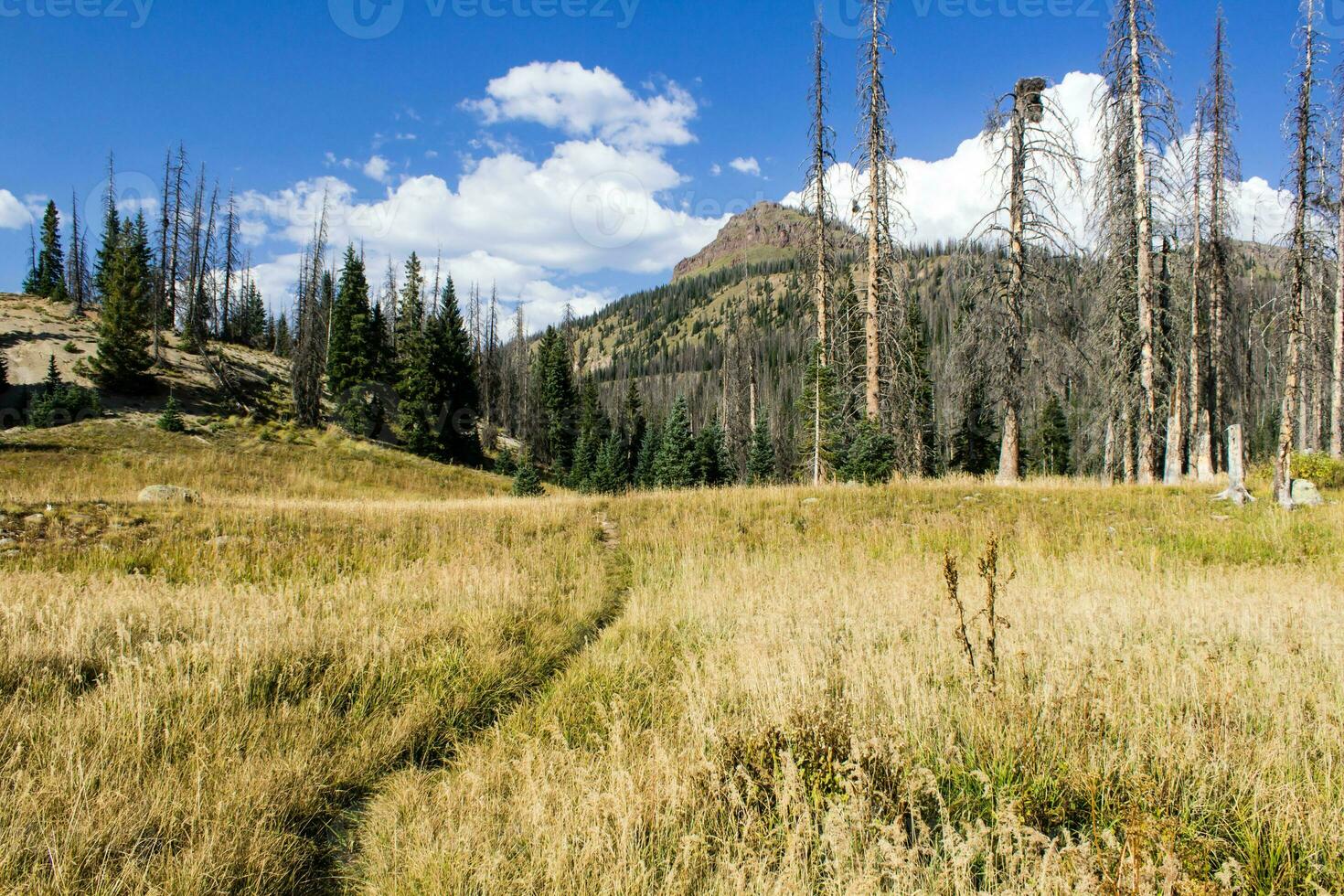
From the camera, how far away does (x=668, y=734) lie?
11.6 feet

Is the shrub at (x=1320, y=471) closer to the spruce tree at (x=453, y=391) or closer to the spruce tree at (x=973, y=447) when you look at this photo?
the spruce tree at (x=973, y=447)

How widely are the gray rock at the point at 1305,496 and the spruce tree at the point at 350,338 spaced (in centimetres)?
5098

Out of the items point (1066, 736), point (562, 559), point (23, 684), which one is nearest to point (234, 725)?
point (23, 684)

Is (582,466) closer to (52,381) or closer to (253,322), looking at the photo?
(52,381)

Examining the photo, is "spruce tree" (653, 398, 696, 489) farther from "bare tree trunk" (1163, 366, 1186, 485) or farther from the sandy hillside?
the sandy hillside

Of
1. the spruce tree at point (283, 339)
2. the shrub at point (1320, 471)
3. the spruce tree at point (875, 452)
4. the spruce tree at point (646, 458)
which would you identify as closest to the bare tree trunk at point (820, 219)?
the spruce tree at point (875, 452)

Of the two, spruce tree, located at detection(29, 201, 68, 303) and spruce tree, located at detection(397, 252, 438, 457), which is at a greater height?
spruce tree, located at detection(29, 201, 68, 303)

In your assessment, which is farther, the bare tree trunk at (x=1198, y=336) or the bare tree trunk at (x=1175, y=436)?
the bare tree trunk at (x=1198, y=336)

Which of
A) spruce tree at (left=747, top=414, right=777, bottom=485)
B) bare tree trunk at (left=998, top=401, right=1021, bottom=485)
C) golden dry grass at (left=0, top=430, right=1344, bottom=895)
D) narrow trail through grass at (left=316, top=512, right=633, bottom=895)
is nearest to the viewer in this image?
golden dry grass at (left=0, top=430, right=1344, bottom=895)

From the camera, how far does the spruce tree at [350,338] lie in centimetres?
4731

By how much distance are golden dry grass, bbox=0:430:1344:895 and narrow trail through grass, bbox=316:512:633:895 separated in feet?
0.06

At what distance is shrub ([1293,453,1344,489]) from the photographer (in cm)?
1540

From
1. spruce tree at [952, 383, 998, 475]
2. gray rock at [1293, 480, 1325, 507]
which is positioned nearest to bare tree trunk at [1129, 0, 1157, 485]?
gray rock at [1293, 480, 1325, 507]

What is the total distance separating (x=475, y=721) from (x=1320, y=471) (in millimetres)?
22094
